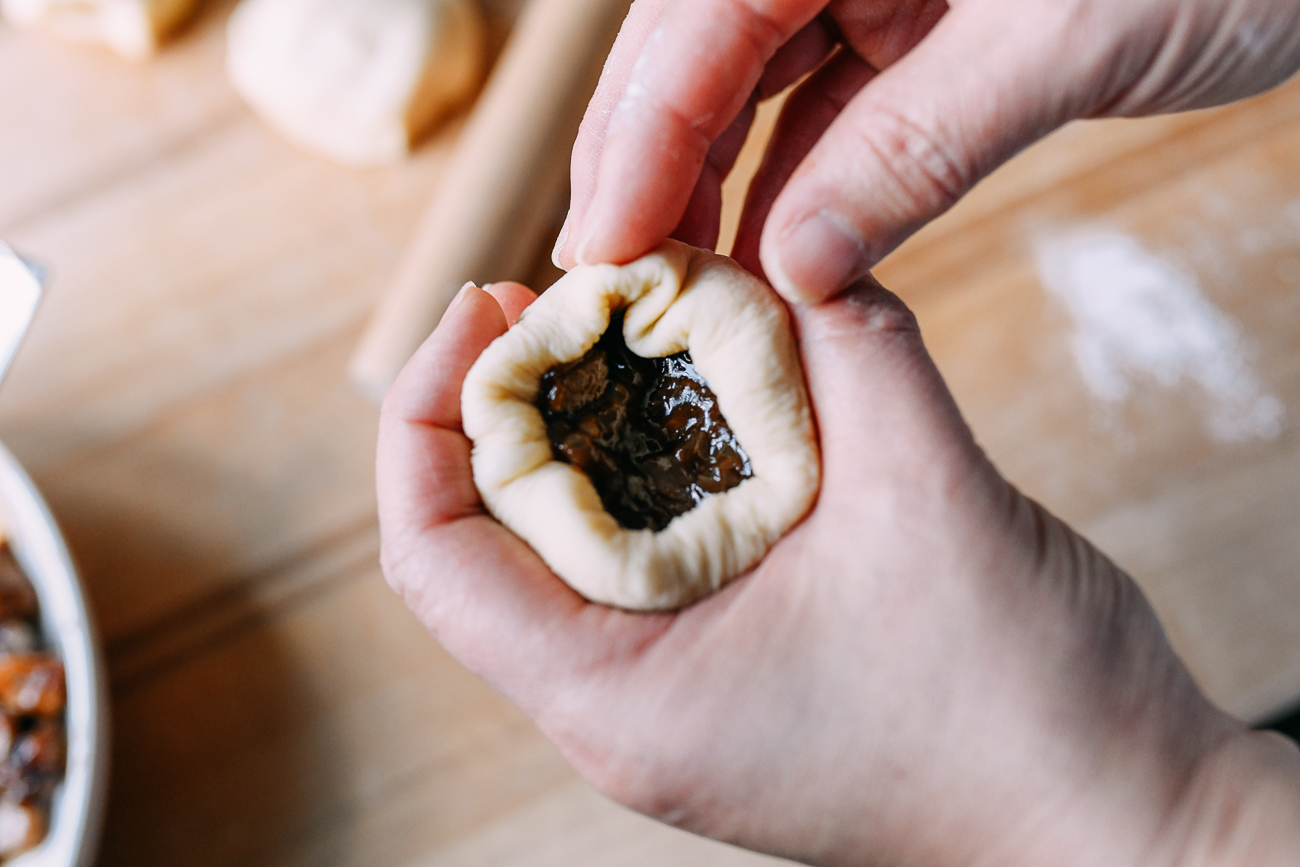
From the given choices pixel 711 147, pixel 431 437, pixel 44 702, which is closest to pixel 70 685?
pixel 44 702

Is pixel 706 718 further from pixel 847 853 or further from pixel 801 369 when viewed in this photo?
pixel 801 369

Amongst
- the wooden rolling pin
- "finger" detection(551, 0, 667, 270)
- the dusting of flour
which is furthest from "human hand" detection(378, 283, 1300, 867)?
the dusting of flour

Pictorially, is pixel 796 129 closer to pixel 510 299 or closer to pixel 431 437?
pixel 510 299

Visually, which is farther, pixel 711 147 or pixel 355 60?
pixel 355 60

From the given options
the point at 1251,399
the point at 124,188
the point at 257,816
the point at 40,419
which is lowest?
the point at 257,816

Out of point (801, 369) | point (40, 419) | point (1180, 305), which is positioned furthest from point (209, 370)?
point (1180, 305)

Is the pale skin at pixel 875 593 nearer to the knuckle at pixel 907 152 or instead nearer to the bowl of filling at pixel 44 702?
the knuckle at pixel 907 152

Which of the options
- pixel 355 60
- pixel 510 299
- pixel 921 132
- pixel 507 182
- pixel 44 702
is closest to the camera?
pixel 921 132

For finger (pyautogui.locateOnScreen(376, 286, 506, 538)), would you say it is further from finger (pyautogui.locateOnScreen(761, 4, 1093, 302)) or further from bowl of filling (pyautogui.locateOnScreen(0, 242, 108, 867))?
bowl of filling (pyautogui.locateOnScreen(0, 242, 108, 867))
